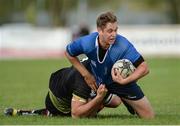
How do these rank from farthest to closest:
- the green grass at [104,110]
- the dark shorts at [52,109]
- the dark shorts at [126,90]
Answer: the dark shorts at [52,109] → the dark shorts at [126,90] → the green grass at [104,110]

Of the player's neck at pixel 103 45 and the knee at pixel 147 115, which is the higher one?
the player's neck at pixel 103 45

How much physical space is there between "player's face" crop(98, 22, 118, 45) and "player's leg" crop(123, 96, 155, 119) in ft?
3.75

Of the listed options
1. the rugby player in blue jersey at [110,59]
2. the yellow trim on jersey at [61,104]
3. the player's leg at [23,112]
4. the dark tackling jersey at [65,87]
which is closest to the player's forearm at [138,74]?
the rugby player in blue jersey at [110,59]

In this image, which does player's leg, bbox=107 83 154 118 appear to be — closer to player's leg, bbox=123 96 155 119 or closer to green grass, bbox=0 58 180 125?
player's leg, bbox=123 96 155 119

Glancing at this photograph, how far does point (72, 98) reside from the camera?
1185 centimetres

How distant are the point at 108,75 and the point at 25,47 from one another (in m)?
29.8

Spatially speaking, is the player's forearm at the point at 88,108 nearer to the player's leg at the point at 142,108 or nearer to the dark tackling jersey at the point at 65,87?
the dark tackling jersey at the point at 65,87

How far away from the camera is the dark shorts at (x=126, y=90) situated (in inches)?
461

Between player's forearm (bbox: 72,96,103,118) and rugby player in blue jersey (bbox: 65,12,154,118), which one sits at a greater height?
rugby player in blue jersey (bbox: 65,12,154,118)

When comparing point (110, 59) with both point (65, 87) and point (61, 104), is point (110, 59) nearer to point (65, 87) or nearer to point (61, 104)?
point (65, 87)

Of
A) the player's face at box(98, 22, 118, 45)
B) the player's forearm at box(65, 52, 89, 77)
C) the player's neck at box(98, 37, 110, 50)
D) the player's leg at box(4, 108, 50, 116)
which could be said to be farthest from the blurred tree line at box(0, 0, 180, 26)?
the player's face at box(98, 22, 118, 45)

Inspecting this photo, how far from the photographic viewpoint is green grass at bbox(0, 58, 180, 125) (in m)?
11.3

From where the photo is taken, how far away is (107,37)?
36.8 feet

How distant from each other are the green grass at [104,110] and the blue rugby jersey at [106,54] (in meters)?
0.70
